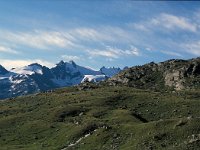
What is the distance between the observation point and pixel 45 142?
87.6 m

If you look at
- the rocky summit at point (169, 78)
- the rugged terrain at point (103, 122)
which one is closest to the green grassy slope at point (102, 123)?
the rugged terrain at point (103, 122)

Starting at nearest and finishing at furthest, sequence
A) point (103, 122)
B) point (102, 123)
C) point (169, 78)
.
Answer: point (102, 123) < point (103, 122) < point (169, 78)

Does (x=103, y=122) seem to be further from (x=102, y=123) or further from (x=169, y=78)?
(x=169, y=78)

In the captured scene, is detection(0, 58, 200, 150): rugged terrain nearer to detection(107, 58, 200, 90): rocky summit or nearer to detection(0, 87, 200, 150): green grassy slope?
detection(0, 87, 200, 150): green grassy slope

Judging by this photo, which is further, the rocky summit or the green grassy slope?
the rocky summit

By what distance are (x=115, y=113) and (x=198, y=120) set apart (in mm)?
40941

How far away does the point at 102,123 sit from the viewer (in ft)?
295

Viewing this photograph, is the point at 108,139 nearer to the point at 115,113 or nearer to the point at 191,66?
the point at 115,113

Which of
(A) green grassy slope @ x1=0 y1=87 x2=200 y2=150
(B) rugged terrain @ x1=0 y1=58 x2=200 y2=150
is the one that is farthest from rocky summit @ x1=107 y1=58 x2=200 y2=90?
(A) green grassy slope @ x1=0 y1=87 x2=200 y2=150

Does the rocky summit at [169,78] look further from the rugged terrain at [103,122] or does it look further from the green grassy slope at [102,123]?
the green grassy slope at [102,123]

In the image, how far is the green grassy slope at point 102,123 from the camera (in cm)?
6888

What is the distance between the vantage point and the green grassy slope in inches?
2712

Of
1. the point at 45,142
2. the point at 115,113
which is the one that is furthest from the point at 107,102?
the point at 45,142

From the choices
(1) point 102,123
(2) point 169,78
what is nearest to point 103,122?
(1) point 102,123
